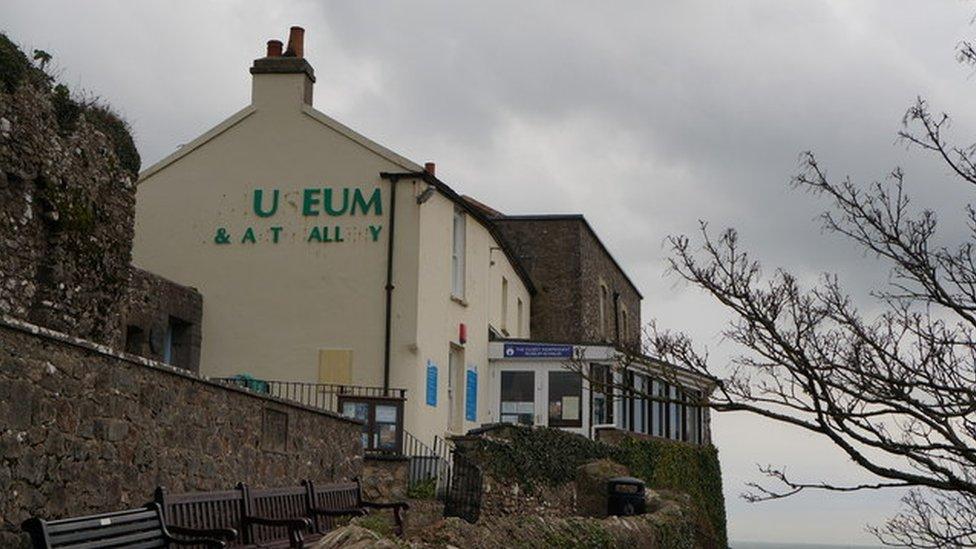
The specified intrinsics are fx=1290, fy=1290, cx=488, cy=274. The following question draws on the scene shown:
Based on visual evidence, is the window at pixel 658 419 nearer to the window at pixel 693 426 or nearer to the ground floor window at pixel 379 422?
the window at pixel 693 426

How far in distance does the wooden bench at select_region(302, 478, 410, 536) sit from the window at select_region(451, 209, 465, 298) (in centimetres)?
1297

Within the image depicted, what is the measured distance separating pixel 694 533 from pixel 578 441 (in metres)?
4.96

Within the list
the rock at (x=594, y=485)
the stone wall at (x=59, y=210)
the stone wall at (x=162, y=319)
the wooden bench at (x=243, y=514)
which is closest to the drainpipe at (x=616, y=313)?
the rock at (x=594, y=485)

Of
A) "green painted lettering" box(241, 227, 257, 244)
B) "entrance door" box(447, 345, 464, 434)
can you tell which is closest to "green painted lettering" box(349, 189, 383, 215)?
"green painted lettering" box(241, 227, 257, 244)

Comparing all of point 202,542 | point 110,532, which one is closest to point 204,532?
point 202,542

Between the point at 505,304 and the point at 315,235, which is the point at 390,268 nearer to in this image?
the point at 315,235

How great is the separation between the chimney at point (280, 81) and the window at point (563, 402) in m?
8.95

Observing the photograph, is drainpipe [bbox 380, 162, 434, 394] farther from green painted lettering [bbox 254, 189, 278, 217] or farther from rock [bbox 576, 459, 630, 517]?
rock [bbox 576, 459, 630, 517]

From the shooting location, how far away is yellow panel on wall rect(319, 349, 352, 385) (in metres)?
25.5

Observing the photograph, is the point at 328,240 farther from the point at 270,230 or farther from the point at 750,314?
the point at 750,314

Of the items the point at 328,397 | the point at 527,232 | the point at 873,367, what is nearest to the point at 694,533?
the point at 328,397

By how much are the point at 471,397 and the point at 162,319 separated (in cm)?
834

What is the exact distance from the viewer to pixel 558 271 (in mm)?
38281

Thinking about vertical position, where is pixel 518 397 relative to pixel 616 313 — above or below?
below
